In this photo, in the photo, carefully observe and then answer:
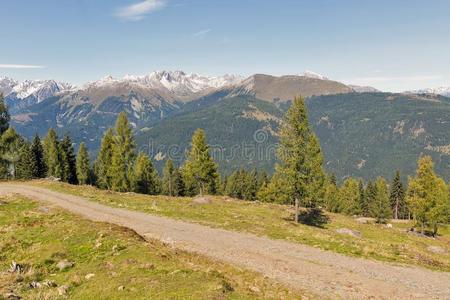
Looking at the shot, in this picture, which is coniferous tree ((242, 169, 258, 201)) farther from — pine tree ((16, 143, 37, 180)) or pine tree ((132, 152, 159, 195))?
pine tree ((16, 143, 37, 180))

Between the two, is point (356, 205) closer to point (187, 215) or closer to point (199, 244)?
point (187, 215)

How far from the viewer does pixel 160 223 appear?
3612cm

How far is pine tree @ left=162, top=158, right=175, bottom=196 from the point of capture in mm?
131750

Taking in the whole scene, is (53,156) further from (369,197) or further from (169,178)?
(369,197)

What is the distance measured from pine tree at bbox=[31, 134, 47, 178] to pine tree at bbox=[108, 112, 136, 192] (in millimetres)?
36027

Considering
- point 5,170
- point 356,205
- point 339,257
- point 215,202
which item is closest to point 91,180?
point 5,170

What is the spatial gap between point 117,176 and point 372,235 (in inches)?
2116

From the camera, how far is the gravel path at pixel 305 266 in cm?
1906

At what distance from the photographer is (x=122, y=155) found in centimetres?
8219

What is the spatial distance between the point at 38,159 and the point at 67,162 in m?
11.1

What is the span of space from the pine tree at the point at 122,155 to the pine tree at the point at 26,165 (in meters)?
35.7

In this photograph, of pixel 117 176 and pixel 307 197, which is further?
pixel 117 176

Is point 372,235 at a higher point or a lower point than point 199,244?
lower

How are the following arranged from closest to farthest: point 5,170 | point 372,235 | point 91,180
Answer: point 372,235
point 5,170
point 91,180
